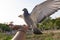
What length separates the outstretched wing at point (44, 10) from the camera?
7.28ft

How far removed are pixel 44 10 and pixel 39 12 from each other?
0.55 ft

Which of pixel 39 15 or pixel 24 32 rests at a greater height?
pixel 39 15

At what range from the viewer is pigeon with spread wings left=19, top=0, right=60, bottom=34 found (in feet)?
7.52

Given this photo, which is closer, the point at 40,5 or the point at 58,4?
the point at 58,4

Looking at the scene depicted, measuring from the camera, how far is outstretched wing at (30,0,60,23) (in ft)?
7.28

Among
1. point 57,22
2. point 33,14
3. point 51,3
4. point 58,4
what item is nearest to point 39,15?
point 33,14

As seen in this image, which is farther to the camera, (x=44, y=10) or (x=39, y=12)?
(x=39, y=12)

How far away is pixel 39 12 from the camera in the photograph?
2557 millimetres

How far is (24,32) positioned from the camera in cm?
202

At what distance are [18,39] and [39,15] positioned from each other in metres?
0.63

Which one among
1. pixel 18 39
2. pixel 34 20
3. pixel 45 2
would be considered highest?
pixel 45 2

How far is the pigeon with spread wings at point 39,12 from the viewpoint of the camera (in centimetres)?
229

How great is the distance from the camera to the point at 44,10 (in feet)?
7.86

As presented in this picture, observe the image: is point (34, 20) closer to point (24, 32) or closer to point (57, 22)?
point (24, 32)
